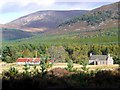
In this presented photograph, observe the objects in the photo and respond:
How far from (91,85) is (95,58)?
55.7 metres

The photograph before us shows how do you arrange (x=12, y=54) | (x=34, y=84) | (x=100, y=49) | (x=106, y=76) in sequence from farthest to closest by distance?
(x=100, y=49) < (x=12, y=54) < (x=106, y=76) < (x=34, y=84)

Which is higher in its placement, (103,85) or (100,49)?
(103,85)

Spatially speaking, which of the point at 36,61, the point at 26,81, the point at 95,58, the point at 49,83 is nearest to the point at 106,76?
the point at 49,83

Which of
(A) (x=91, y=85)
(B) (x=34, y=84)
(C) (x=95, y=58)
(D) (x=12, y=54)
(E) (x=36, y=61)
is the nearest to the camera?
(B) (x=34, y=84)

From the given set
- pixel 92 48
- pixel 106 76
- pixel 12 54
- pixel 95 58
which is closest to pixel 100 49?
pixel 92 48

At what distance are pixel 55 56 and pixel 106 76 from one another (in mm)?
55898

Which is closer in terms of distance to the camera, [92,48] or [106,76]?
[106,76]

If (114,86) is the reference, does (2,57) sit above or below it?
below

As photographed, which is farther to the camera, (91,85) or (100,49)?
(100,49)

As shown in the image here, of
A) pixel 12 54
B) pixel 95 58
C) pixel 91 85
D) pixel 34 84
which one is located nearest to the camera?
pixel 34 84

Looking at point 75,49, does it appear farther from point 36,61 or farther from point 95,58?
point 36,61

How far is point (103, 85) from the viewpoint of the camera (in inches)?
365

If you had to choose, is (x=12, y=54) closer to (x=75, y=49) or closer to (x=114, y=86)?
(x=75, y=49)

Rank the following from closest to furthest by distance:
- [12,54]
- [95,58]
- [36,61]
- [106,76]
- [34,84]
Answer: [34,84], [106,76], [36,61], [12,54], [95,58]
